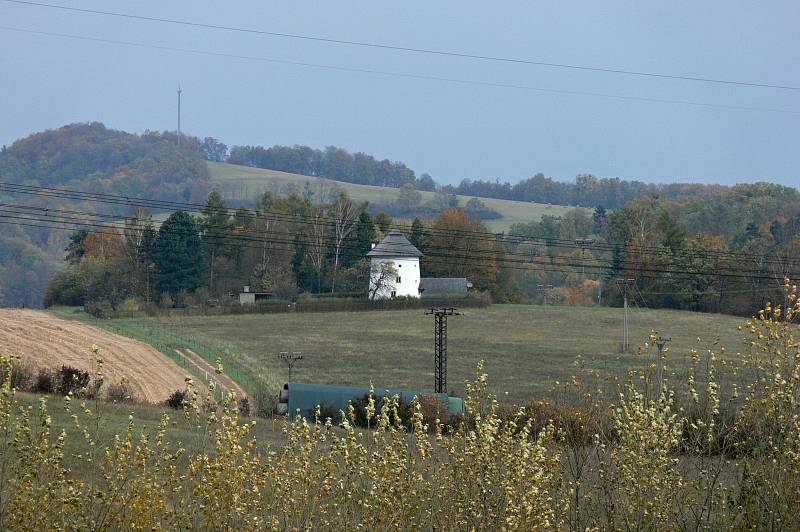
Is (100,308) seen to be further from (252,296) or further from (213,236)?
(213,236)

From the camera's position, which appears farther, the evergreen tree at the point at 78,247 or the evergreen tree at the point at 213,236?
the evergreen tree at the point at 78,247

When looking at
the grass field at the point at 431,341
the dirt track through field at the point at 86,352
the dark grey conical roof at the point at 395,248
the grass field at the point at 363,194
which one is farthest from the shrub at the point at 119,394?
the grass field at the point at 363,194

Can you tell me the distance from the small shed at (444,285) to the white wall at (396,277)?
109 centimetres

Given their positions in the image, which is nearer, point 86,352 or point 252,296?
point 86,352

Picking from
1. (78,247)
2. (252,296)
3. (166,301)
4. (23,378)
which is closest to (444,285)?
(252,296)

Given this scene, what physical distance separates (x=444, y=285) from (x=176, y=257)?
82.4 ft

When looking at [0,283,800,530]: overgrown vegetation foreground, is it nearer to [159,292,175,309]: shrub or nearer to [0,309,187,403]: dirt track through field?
[0,309,187,403]: dirt track through field

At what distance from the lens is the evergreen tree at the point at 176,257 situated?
87188 mm

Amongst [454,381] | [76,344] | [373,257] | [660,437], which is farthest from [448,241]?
[660,437]

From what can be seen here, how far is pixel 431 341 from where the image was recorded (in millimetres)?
67875

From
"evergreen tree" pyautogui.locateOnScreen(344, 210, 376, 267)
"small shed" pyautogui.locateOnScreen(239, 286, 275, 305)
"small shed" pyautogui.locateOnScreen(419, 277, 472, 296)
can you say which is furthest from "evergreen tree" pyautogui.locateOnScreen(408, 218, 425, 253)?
"small shed" pyautogui.locateOnScreen(239, 286, 275, 305)

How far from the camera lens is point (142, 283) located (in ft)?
284

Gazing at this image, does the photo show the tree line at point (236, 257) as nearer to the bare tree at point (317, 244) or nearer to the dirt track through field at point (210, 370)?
the bare tree at point (317, 244)

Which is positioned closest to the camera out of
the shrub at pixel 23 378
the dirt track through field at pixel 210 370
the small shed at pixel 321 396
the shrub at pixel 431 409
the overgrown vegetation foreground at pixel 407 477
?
the overgrown vegetation foreground at pixel 407 477
